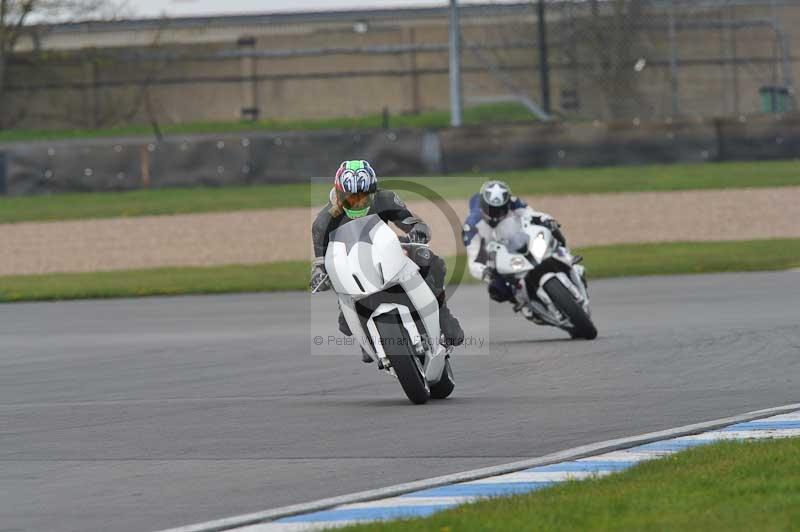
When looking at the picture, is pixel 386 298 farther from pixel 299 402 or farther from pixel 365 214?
pixel 299 402

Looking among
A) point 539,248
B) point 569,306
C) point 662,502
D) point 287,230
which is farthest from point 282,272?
point 662,502

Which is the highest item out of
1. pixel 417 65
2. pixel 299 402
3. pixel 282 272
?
pixel 417 65

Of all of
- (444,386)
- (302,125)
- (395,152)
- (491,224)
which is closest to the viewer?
(444,386)

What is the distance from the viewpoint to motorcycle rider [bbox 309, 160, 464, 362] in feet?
34.7

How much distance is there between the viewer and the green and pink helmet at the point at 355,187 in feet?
34.6

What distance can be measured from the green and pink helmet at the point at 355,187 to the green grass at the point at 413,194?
62.1ft

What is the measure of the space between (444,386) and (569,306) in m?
3.40

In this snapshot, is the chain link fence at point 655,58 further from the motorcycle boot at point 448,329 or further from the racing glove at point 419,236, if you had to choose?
the racing glove at point 419,236

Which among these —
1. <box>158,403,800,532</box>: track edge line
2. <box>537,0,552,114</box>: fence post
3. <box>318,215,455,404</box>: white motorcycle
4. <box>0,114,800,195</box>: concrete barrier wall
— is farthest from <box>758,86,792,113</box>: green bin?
<box>158,403,800,532</box>: track edge line

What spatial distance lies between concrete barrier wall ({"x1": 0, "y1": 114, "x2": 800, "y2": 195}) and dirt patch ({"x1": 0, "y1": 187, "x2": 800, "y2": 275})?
1.76 m

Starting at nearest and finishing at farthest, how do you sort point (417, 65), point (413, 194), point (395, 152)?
point (413, 194) < point (395, 152) < point (417, 65)

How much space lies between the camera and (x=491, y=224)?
48.9ft

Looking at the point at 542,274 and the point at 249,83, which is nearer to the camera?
the point at 542,274

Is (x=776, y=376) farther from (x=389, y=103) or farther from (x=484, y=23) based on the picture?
(x=389, y=103)
